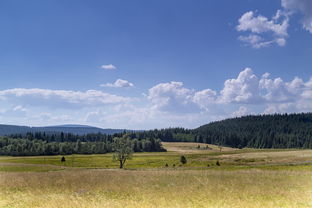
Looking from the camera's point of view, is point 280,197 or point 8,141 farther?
point 8,141

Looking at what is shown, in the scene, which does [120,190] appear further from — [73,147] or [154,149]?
[154,149]

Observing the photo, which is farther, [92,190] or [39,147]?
[39,147]

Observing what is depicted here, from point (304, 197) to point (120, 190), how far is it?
13.3 metres

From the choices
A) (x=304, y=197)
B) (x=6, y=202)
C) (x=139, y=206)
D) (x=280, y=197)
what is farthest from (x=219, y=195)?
(x=6, y=202)

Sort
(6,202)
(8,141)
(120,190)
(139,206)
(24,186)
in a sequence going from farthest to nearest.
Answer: (8,141) → (24,186) → (120,190) → (6,202) → (139,206)

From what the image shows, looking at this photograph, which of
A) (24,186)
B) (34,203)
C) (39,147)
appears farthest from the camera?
(39,147)

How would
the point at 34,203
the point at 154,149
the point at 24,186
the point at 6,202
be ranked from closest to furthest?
the point at 34,203, the point at 6,202, the point at 24,186, the point at 154,149

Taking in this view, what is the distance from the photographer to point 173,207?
14.7 m

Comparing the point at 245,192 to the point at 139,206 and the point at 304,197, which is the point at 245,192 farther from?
the point at 139,206

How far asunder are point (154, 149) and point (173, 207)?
611 feet

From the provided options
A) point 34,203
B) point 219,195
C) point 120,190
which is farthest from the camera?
point 120,190

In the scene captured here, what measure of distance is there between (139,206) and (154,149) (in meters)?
186

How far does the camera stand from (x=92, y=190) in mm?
23391

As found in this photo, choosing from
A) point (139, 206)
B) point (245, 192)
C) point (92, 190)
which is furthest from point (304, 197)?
point (92, 190)
